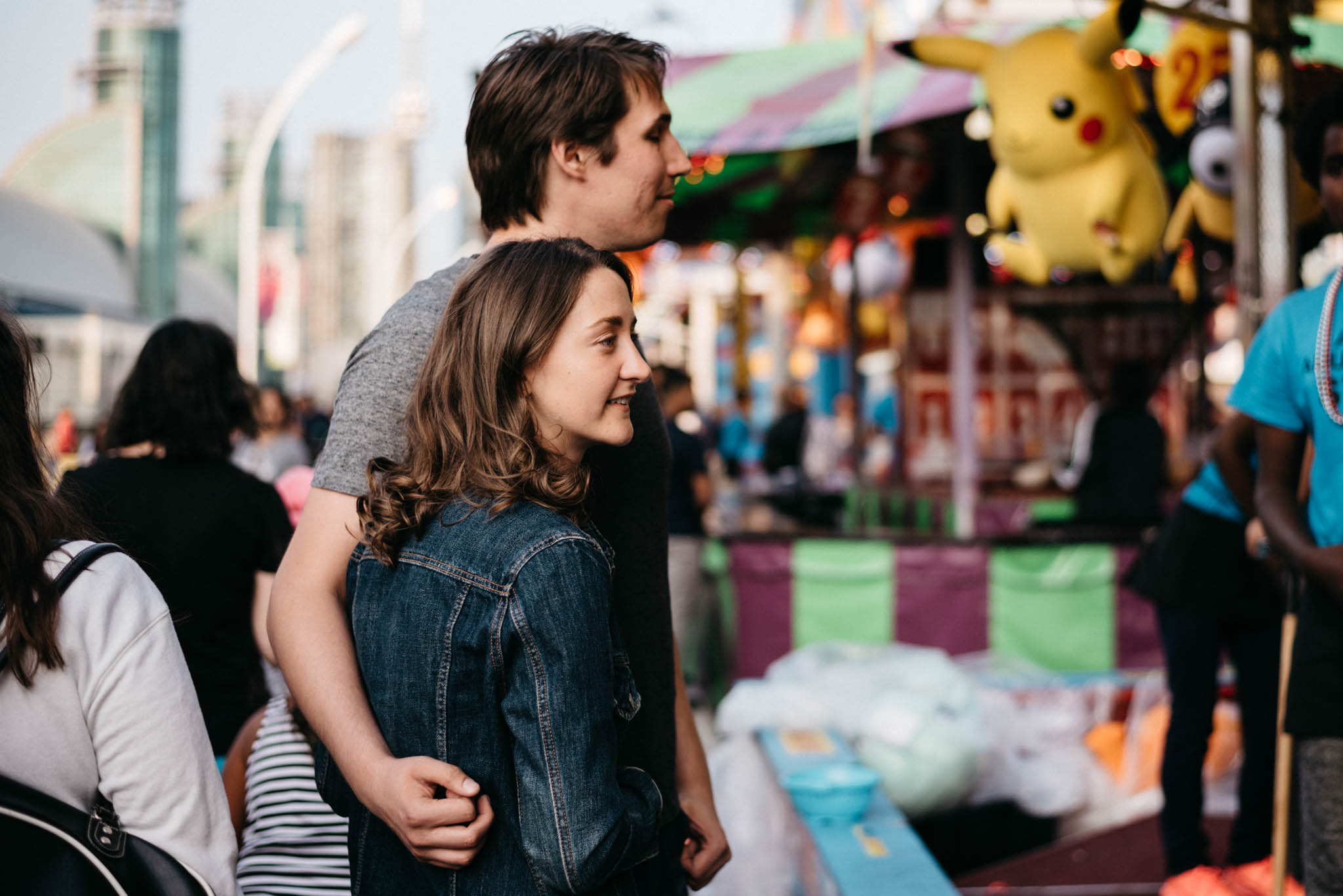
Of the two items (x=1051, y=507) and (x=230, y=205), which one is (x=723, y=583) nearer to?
(x=1051, y=507)

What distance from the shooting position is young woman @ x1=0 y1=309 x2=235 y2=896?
1349mm

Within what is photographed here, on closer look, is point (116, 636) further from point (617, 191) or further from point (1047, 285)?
point (1047, 285)

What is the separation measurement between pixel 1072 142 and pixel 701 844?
4.33m

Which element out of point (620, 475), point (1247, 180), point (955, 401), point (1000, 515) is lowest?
point (1000, 515)

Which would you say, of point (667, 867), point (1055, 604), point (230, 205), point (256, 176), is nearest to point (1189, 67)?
point (1055, 604)

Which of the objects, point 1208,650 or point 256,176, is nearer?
point 1208,650

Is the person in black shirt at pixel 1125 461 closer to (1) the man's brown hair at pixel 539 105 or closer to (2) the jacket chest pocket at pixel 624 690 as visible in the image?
(1) the man's brown hair at pixel 539 105

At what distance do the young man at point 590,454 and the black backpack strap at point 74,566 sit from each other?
29cm

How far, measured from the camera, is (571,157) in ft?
6.30

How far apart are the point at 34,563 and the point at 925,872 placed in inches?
88.0

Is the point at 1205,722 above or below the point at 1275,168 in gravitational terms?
below

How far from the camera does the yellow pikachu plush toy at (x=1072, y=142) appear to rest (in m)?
5.51

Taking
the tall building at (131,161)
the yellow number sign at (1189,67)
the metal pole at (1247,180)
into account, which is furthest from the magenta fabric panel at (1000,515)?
the tall building at (131,161)

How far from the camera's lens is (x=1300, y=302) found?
249 cm
